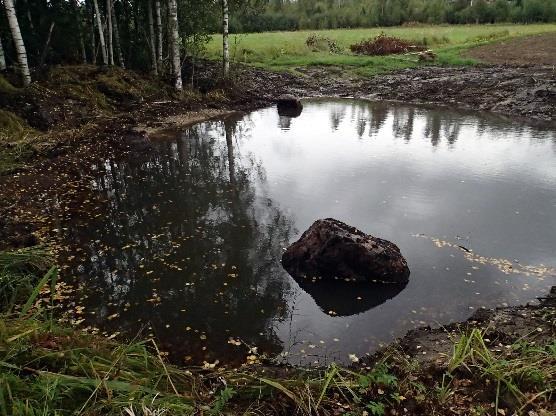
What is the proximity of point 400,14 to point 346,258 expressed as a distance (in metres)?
64.9

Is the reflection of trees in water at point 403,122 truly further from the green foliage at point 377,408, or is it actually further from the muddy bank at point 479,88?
the green foliage at point 377,408

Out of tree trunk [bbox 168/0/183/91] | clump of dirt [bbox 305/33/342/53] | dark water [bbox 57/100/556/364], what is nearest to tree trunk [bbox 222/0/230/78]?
tree trunk [bbox 168/0/183/91]

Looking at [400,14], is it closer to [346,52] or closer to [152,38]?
[346,52]

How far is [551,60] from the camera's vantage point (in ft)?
99.7

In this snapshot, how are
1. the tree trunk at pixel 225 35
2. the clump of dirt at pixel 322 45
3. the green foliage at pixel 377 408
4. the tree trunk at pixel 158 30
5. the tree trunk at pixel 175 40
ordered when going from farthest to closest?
the clump of dirt at pixel 322 45 < the tree trunk at pixel 225 35 < the tree trunk at pixel 158 30 < the tree trunk at pixel 175 40 < the green foliage at pixel 377 408

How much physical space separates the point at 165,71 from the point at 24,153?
12040mm

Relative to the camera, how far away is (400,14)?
207 ft

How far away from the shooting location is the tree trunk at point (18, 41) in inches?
524

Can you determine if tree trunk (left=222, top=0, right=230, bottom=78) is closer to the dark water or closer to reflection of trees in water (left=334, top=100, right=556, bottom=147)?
reflection of trees in water (left=334, top=100, right=556, bottom=147)

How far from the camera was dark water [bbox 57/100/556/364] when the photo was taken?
618cm

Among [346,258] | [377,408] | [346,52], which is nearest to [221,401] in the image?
[377,408]

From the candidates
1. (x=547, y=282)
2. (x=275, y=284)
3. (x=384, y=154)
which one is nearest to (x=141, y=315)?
(x=275, y=284)

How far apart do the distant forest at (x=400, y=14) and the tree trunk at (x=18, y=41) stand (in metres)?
40.1

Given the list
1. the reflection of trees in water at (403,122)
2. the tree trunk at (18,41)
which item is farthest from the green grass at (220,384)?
the reflection of trees in water at (403,122)
